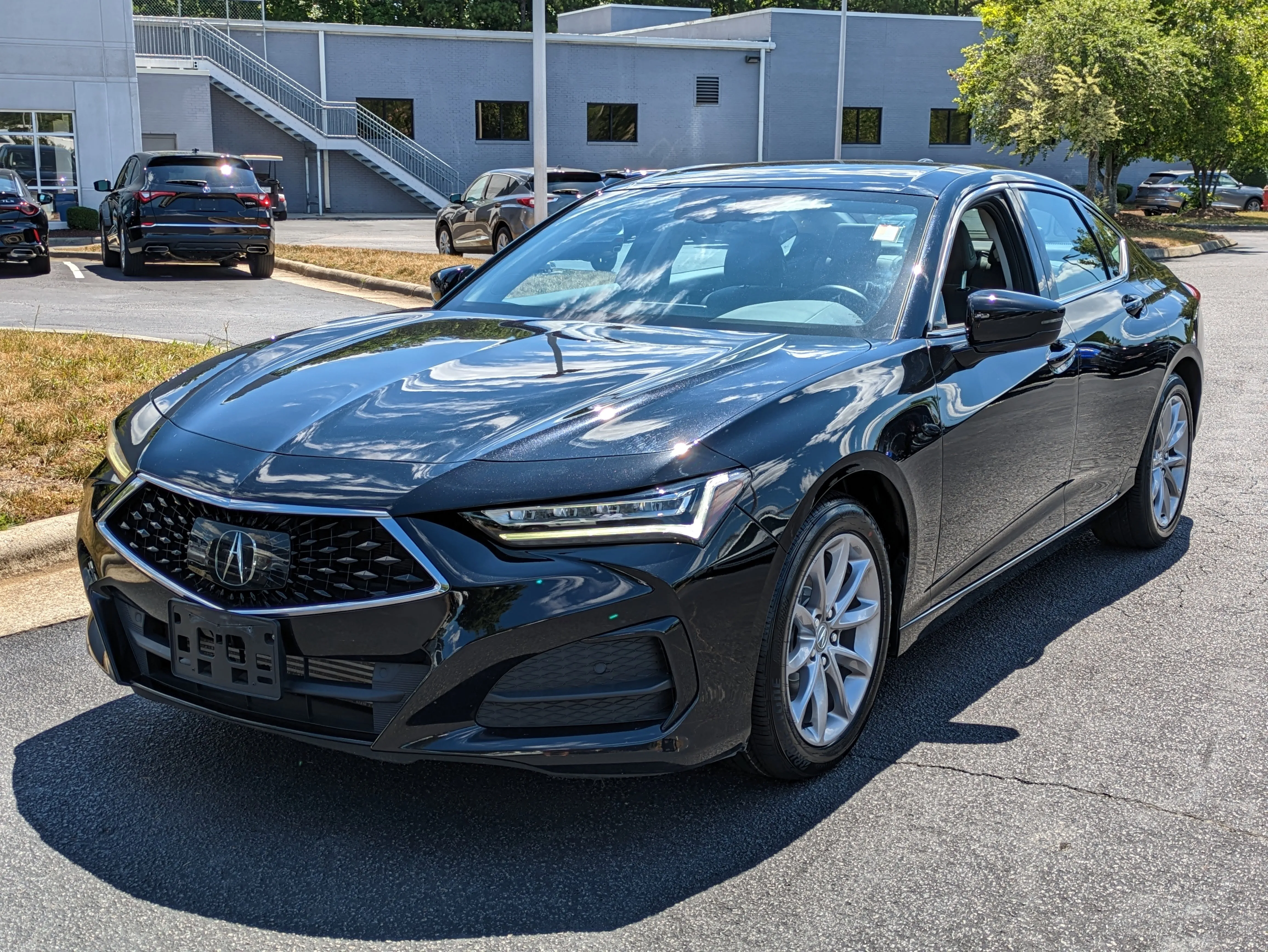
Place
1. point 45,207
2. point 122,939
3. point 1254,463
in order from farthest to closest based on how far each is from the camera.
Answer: point 45,207
point 1254,463
point 122,939

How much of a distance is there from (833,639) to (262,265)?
16.4 metres

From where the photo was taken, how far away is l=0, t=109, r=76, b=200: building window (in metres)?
28.9

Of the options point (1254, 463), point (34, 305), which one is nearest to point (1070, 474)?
point (1254, 463)

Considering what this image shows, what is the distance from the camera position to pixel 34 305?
570 inches

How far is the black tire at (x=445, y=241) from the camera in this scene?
75.3 feet

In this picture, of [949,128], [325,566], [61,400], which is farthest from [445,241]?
[949,128]

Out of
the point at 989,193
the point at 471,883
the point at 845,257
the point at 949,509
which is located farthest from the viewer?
the point at 989,193

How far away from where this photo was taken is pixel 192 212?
18031 millimetres

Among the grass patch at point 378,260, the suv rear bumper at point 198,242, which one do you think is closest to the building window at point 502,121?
the grass patch at point 378,260

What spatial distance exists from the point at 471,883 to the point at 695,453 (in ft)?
3.59

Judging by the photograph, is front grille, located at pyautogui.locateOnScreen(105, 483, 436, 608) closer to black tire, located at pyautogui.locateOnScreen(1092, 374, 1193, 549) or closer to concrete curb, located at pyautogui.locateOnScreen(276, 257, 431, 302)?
black tire, located at pyautogui.locateOnScreen(1092, 374, 1193, 549)

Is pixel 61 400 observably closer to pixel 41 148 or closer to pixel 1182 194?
pixel 41 148

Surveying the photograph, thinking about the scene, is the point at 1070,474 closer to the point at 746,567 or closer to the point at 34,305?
the point at 746,567

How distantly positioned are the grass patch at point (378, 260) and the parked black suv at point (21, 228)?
3.37m
